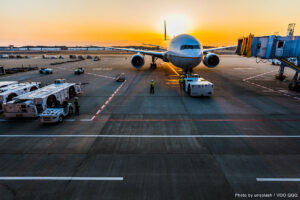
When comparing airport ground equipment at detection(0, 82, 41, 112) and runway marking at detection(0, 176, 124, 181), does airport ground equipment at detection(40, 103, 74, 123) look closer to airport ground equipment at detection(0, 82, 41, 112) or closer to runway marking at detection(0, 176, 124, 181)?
runway marking at detection(0, 176, 124, 181)

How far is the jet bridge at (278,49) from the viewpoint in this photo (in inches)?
907

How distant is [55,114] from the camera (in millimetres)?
12703

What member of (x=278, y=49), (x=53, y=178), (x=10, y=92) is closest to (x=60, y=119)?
(x=53, y=178)

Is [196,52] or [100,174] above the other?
[196,52]

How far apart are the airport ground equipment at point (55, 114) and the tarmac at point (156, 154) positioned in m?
0.48

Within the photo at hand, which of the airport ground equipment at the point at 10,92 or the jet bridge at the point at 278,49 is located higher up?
the jet bridge at the point at 278,49

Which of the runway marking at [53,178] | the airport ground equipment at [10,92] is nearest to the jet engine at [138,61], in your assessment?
the airport ground equipment at [10,92]

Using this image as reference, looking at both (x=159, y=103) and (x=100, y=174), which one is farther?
(x=159, y=103)

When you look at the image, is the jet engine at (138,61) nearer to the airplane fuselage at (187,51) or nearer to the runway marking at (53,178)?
the airplane fuselage at (187,51)

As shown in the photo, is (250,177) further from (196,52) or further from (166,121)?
(196,52)

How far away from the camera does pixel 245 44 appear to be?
28297 millimetres

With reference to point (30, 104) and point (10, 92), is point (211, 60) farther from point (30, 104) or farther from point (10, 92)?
point (10, 92)

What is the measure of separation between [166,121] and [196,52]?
15344mm

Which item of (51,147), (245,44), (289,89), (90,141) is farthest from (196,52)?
(51,147)
